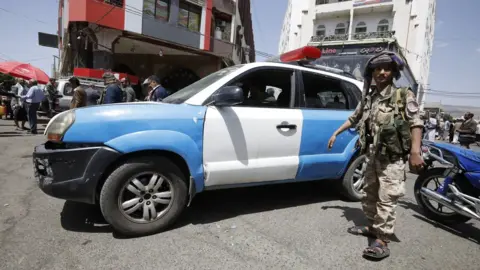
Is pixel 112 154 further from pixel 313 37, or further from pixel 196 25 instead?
pixel 313 37

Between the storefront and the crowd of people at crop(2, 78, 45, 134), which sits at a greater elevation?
the storefront

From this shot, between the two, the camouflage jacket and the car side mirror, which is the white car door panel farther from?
the camouflage jacket

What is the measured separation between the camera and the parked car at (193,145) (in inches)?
88.4

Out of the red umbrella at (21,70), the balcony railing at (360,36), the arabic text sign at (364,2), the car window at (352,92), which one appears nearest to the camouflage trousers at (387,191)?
the car window at (352,92)

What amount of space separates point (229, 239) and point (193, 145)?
0.91 m

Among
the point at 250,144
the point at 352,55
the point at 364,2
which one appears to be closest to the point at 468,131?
the point at 250,144

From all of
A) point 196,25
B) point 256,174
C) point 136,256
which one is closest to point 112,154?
point 136,256

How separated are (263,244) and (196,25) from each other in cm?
1653

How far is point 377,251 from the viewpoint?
2338 millimetres

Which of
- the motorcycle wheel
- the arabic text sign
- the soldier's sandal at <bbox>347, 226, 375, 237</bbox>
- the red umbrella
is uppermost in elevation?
the arabic text sign

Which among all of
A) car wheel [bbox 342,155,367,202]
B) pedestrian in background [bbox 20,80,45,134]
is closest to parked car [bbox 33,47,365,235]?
car wheel [bbox 342,155,367,202]

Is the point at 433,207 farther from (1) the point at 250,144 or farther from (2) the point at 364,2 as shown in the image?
(2) the point at 364,2

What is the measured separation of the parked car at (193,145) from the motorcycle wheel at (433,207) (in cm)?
90

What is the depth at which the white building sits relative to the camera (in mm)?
24969
